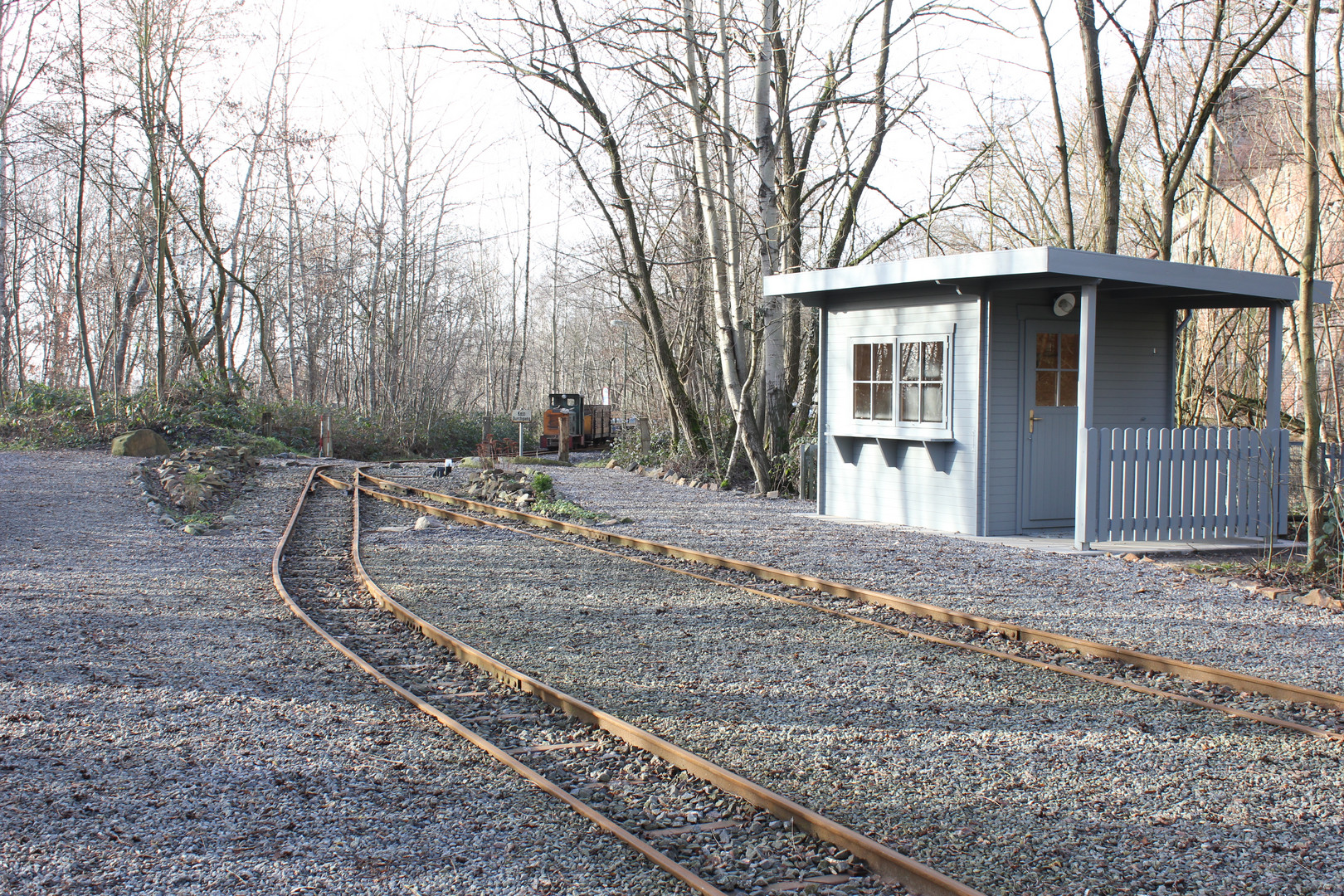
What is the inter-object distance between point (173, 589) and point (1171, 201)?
1398 centimetres

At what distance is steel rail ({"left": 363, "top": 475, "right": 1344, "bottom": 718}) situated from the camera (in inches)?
211

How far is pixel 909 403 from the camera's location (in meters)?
12.3

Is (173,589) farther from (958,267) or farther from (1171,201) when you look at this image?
(1171,201)

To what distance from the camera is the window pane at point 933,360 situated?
38.9 ft

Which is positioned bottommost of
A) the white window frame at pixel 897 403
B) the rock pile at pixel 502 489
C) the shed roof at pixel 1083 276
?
the rock pile at pixel 502 489

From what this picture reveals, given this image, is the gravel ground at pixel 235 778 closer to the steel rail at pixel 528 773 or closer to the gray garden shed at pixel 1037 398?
the steel rail at pixel 528 773

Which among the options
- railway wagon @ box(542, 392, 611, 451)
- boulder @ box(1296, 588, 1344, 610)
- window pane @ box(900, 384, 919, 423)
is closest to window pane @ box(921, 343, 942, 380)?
window pane @ box(900, 384, 919, 423)

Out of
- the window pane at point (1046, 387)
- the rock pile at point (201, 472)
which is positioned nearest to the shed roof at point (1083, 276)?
the window pane at point (1046, 387)

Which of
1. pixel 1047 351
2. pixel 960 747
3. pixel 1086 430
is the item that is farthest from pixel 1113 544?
pixel 960 747

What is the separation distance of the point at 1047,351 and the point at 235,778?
Answer: 10.0 m

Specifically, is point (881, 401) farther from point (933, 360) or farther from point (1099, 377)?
point (1099, 377)

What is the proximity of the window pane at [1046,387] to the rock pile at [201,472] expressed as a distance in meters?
11.6

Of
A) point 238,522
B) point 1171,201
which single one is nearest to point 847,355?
point 1171,201

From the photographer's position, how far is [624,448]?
25.6 metres
